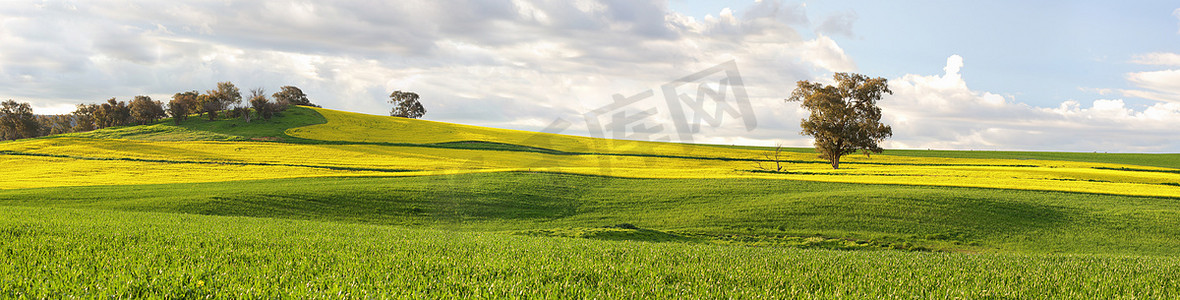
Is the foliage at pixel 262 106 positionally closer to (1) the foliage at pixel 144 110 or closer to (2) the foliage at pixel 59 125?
(1) the foliage at pixel 144 110

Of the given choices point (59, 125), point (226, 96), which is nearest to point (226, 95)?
point (226, 96)

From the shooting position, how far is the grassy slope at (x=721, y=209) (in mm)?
27875

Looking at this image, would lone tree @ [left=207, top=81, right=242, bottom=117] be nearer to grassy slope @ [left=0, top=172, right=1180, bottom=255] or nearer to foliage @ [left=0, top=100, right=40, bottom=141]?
foliage @ [left=0, top=100, right=40, bottom=141]

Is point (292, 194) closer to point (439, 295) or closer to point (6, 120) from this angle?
point (439, 295)

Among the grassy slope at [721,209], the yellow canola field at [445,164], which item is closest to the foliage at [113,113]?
the yellow canola field at [445,164]

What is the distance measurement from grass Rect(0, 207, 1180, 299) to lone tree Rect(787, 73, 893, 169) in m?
53.4

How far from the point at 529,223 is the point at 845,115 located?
44472mm

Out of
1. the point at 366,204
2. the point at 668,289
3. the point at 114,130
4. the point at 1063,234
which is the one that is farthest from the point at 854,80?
the point at 114,130

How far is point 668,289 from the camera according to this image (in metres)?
7.10

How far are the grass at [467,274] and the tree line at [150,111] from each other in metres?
96.9

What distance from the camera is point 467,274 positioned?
7.80 m

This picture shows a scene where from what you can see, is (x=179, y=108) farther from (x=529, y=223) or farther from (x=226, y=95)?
(x=529, y=223)

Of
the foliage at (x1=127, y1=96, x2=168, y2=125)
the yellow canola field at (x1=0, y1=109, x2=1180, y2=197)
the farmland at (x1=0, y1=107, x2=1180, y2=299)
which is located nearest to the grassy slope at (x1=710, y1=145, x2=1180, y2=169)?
the farmland at (x1=0, y1=107, x2=1180, y2=299)

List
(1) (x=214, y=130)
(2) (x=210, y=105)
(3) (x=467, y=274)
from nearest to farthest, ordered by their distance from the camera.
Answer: (3) (x=467, y=274) → (1) (x=214, y=130) → (2) (x=210, y=105)
